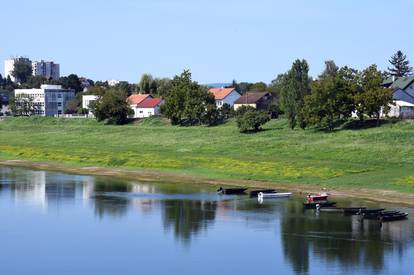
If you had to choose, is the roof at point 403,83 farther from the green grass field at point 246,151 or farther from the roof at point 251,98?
the roof at point 251,98

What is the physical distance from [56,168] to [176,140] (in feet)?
63.9

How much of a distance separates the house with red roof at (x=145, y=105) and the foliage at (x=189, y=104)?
94.6 feet

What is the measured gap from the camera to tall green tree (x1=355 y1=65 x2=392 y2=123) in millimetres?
94250

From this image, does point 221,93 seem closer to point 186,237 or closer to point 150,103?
point 150,103

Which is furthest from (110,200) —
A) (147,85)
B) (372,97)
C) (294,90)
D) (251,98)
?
(147,85)

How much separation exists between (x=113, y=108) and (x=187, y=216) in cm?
7880

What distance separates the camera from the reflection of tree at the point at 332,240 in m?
42.6

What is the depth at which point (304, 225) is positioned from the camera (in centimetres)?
5206

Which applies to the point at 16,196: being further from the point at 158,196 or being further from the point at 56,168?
the point at 56,168

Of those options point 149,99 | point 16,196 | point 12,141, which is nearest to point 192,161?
point 16,196

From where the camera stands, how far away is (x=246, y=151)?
9169 cm

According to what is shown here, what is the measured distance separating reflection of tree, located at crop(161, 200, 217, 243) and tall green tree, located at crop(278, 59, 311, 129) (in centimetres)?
4032

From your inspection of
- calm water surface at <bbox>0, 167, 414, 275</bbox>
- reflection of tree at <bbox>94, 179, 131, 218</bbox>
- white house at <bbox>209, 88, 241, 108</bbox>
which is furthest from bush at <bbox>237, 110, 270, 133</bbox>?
white house at <bbox>209, 88, 241, 108</bbox>

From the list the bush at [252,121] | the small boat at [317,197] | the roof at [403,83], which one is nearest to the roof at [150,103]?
the roof at [403,83]
